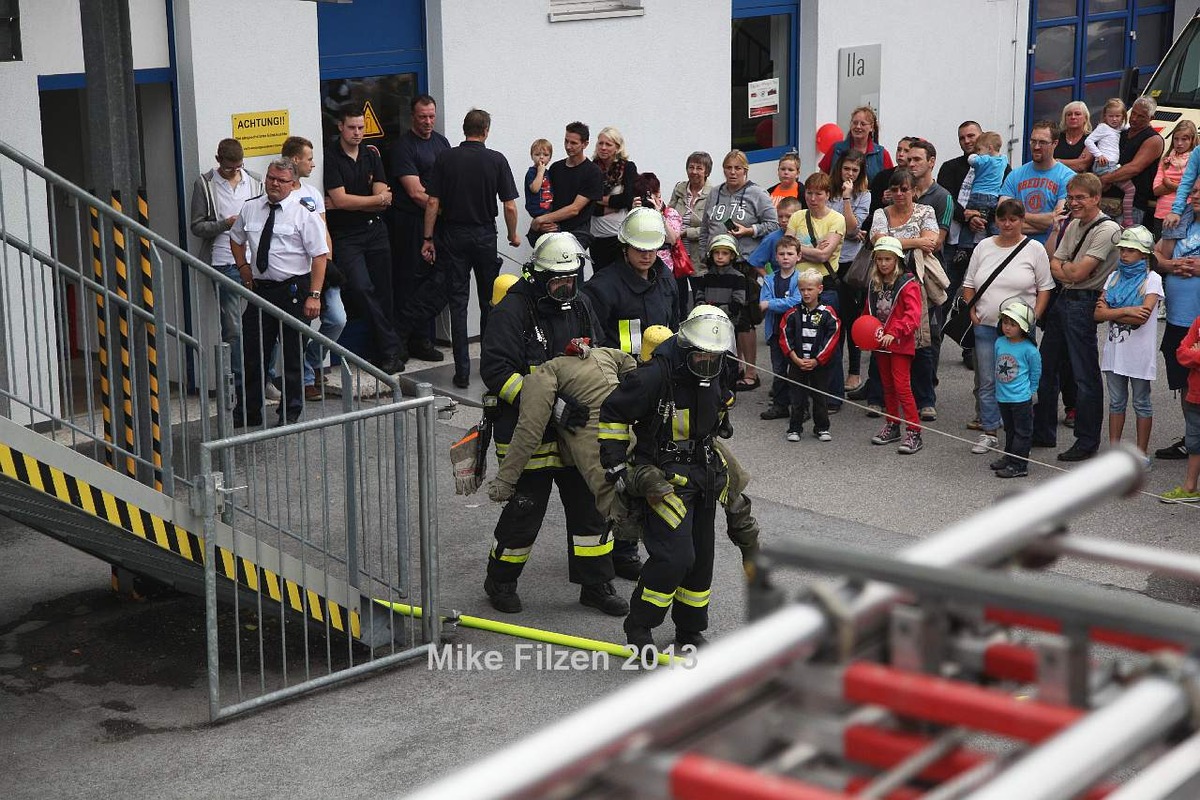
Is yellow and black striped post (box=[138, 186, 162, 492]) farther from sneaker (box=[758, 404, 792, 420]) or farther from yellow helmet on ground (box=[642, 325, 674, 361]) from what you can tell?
sneaker (box=[758, 404, 792, 420])

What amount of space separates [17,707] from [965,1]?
13.7 meters

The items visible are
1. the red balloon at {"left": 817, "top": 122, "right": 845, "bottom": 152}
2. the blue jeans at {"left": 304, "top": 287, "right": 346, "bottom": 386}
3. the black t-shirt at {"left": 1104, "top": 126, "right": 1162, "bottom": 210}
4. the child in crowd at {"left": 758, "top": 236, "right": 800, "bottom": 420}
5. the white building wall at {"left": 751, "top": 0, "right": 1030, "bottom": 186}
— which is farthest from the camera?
the white building wall at {"left": 751, "top": 0, "right": 1030, "bottom": 186}

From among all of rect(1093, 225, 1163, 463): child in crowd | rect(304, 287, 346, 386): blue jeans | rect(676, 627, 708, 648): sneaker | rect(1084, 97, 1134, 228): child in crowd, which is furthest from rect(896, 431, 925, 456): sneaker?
rect(1084, 97, 1134, 228): child in crowd

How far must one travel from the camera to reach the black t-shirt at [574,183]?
42.0 feet

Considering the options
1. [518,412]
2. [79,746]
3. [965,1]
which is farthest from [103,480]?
[965,1]

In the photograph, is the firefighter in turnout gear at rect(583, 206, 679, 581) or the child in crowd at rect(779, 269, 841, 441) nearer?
the firefighter in turnout gear at rect(583, 206, 679, 581)

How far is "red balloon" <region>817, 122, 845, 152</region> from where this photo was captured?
15922 mm

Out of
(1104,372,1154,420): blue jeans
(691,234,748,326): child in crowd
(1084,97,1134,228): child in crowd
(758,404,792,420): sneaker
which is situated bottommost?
(758,404,792,420): sneaker

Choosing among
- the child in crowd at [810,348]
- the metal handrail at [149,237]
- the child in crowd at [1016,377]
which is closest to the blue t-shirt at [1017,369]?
the child in crowd at [1016,377]

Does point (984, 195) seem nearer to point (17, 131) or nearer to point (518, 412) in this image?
point (518, 412)

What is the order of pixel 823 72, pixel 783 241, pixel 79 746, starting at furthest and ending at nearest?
pixel 823 72, pixel 783 241, pixel 79 746

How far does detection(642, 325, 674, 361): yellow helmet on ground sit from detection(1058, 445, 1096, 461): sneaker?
12.2 ft

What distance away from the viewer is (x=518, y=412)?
802 cm

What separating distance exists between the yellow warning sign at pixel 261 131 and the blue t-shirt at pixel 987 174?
223 inches
